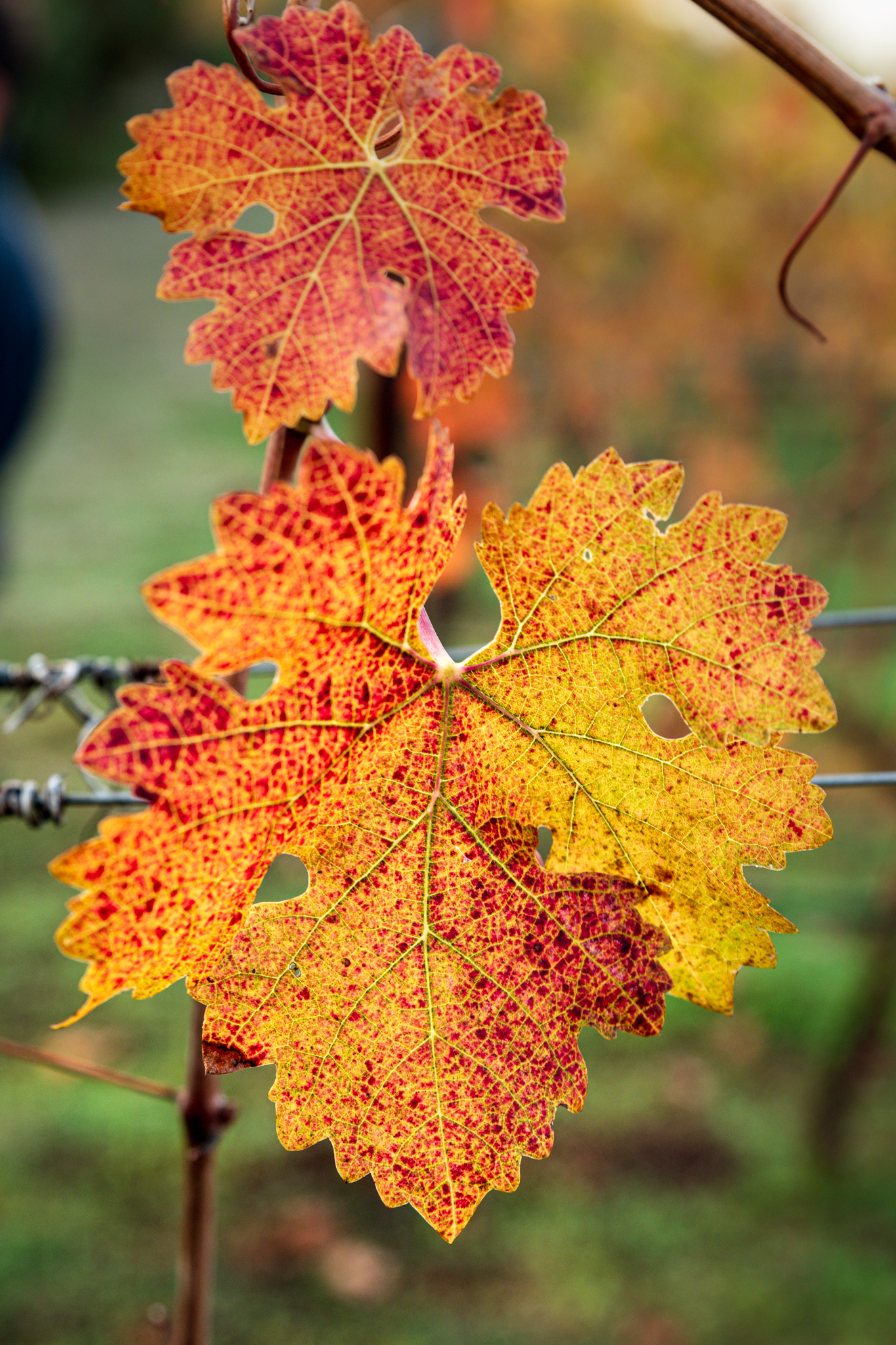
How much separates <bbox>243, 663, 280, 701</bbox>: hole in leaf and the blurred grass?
68 cm

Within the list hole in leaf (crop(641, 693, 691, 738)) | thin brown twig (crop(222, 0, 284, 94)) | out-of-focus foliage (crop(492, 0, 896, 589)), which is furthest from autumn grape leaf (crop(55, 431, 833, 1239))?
out-of-focus foliage (crop(492, 0, 896, 589))

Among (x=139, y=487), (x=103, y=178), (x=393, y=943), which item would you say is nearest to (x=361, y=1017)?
(x=393, y=943)

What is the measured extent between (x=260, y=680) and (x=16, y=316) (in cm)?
159

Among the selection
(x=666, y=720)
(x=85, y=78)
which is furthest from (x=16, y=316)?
(x=85, y=78)

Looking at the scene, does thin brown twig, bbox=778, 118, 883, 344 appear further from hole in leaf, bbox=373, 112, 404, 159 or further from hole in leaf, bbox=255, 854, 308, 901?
hole in leaf, bbox=255, 854, 308, 901

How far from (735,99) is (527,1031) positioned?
Result: 331 cm

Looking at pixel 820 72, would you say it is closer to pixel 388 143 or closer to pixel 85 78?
pixel 388 143

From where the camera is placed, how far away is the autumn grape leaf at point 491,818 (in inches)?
15.6

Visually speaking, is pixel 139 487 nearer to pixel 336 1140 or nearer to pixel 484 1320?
pixel 484 1320

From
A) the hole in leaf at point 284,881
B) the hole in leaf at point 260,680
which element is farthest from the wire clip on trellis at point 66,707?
the hole in leaf at point 284,881

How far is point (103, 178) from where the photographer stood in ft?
46.5

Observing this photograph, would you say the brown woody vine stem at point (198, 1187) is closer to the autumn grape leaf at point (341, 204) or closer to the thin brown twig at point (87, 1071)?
the thin brown twig at point (87, 1071)

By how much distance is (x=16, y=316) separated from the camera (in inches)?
112

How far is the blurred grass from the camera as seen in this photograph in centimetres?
200
